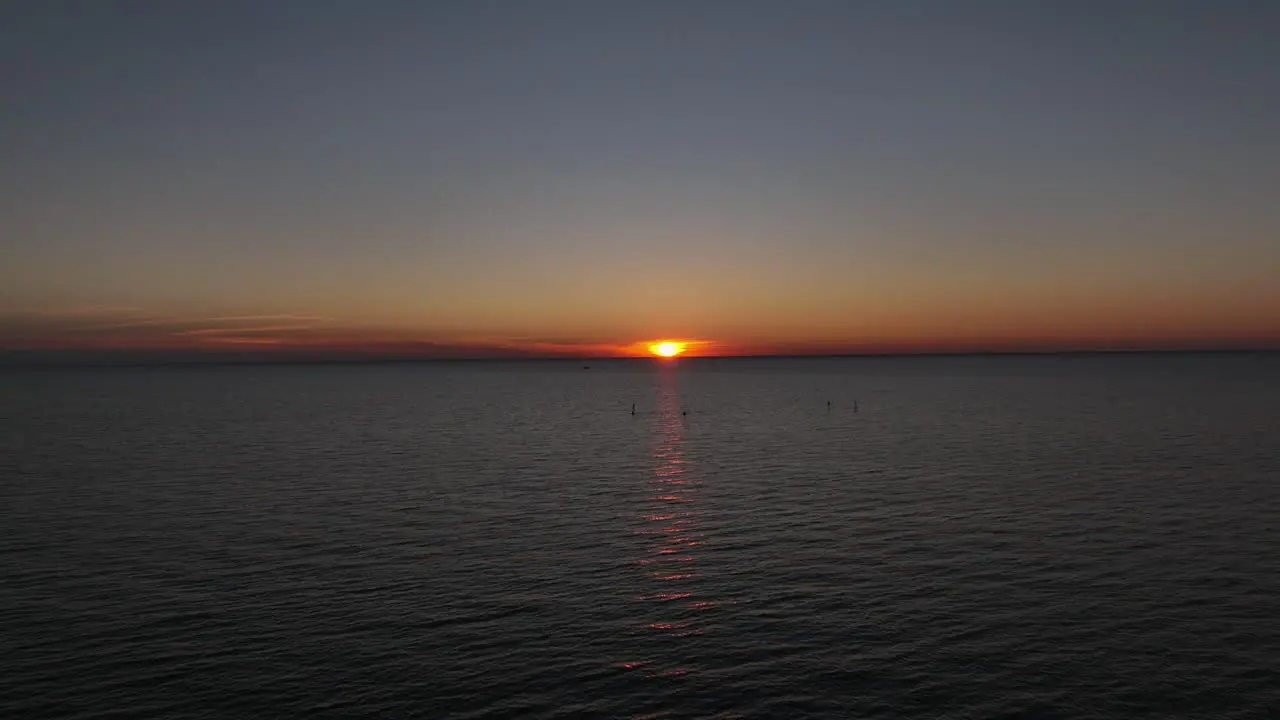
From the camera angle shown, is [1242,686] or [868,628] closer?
[1242,686]

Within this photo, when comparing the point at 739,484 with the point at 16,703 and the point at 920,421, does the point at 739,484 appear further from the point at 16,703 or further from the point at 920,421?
the point at 920,421

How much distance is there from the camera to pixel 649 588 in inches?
1901

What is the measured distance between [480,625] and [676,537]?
872 inches

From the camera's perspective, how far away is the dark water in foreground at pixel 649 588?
1347 inches

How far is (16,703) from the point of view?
32969mm

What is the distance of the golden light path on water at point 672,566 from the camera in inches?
1529

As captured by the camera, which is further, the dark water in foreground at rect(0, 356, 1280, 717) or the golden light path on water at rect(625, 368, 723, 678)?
the golden light path on water at rect(625, 368, 723, 678)

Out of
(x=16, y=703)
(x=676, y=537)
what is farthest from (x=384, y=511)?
(x=16, y=703)

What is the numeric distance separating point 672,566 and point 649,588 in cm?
500

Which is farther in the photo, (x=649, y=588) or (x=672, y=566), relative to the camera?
(x=672, y=566)

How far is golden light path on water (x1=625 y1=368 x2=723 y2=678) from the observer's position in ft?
127

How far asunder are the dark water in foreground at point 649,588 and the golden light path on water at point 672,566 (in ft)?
1.00

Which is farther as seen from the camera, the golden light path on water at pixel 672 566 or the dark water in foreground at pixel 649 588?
the golden light path on water at pixel 672 566

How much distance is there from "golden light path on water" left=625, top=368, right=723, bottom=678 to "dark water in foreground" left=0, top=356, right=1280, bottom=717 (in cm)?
31
